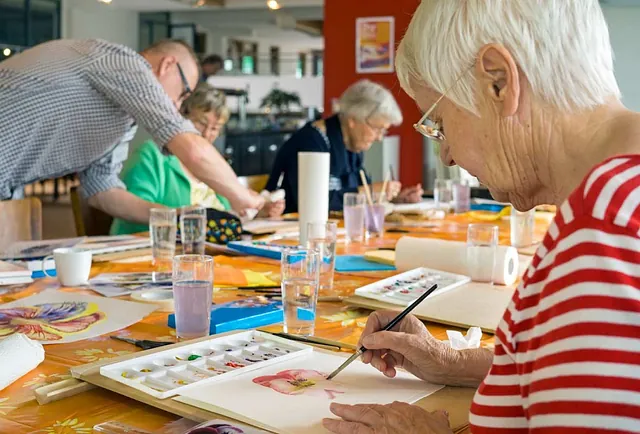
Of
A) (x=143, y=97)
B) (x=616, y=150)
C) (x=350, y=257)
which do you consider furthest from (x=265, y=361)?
(x=143, y=97)

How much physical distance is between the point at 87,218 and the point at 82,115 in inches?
20.6

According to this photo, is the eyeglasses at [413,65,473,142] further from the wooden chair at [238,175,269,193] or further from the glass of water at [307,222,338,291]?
the wooden chair at [238,175,269,193]

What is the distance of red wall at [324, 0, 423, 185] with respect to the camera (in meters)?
6.45

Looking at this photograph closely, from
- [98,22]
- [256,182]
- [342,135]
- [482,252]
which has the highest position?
[98,22]

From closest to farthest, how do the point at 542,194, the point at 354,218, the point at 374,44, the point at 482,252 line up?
the point at 542,194, the point at 482,252, the point at 354,218, the point at 374,44

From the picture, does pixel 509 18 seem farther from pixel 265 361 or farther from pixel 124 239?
pixel 124 239

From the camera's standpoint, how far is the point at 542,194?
1.00 metres

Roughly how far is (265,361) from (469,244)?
85 centimetres

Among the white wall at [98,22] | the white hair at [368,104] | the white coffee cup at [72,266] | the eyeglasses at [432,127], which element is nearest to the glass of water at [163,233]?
the white coffee cup at [72,266]

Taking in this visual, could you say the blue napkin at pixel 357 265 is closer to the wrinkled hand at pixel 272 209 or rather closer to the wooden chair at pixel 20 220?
the wrinkled hand at pixel 272 209

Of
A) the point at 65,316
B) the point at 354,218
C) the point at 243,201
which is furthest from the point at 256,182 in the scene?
the point at 65,316

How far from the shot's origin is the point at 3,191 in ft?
9.14

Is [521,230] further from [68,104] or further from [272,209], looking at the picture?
[68,104]

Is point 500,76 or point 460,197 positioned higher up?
point 500,76
